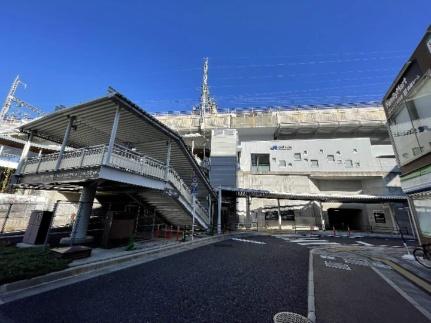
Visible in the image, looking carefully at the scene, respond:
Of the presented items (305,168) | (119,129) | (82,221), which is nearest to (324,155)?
(305,168)

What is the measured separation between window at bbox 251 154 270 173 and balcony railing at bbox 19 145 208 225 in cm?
2085

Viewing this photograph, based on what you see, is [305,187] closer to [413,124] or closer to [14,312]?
[413,124]

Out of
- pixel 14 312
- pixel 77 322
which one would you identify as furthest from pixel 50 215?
pixel 77 322

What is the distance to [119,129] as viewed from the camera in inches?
510

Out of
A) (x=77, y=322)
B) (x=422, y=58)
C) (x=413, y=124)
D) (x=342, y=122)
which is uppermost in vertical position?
(x=342, y=122)

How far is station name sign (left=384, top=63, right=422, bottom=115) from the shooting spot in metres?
9.60

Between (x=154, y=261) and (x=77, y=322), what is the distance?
4554 millimetres

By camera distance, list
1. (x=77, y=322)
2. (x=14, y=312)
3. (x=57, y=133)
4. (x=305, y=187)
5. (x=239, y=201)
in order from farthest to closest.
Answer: (x=305, y=187) < (x=239, y=201) < (x=57, y=133) < (x=14, y=312) < (x=77, y=322)

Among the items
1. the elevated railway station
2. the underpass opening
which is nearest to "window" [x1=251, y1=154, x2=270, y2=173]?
the underpass opening

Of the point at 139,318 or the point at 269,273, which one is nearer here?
the point at 139,318

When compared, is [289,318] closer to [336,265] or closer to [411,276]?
[336,265]

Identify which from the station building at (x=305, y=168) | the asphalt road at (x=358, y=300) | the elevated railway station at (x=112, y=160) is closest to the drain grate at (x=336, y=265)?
the asphalt road at (x=358, y=300)

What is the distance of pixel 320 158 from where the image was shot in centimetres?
3167

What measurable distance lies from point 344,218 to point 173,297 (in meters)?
36.0
